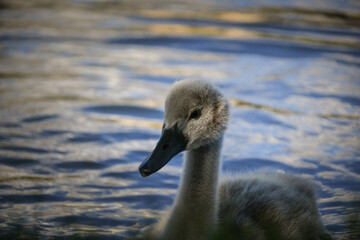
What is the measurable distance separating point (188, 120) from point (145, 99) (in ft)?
13.3

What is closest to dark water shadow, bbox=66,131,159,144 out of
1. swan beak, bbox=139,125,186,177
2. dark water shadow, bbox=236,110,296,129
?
dark water shadow, bbox=236,110,296,129

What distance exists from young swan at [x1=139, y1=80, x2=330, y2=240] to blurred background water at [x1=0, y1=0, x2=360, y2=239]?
593 millimetres

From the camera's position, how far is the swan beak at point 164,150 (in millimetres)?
4129

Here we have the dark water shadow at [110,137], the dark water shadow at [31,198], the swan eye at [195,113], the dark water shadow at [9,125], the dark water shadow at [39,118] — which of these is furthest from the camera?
the dark water shadow at [39,118]

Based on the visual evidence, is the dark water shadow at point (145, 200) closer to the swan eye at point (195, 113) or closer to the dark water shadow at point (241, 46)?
the swan eye at point (195, 113)

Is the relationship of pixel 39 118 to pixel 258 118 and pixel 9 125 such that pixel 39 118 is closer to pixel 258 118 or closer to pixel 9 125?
pixel 9 125

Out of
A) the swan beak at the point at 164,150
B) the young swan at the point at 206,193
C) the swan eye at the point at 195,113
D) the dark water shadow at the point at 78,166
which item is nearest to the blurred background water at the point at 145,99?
the dark water shadow at the point at 78,166

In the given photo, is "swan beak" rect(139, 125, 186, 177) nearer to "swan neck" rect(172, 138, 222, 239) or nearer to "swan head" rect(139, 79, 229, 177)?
"swan head" rect(139, 79, 229, 177)

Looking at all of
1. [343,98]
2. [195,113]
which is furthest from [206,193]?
[343,98]

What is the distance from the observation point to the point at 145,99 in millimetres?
8375

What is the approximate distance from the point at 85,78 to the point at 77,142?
259 cm

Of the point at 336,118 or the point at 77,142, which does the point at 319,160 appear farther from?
the point at 77,142

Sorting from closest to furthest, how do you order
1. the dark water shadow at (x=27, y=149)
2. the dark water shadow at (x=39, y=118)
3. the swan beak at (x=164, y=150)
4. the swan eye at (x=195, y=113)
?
1. the swan beak at (x=164, y=150)
2. the swan eye at (x=195, y=113)
3. the dark water shadow at (x=27, y=149)
4. the dark water shadow at (x=39, y=118)

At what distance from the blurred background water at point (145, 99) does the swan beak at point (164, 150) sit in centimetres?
71
